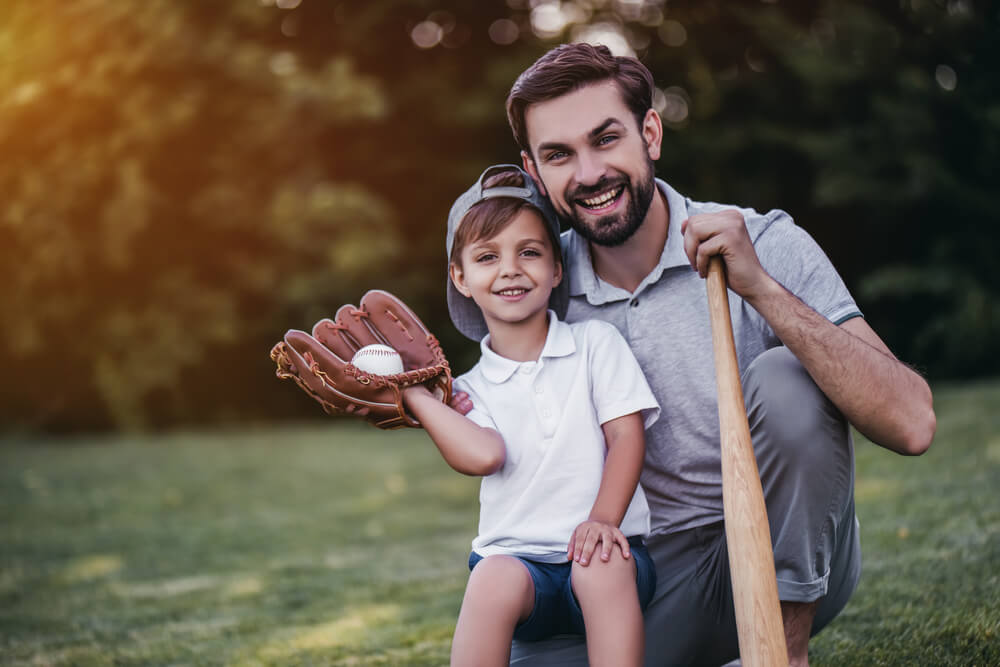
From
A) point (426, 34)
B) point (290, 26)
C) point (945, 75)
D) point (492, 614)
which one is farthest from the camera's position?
point (426, 34)

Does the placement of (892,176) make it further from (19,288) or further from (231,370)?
(19,288)

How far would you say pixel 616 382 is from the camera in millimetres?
2219

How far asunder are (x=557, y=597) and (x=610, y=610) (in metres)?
0.15

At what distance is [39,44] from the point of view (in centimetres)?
948

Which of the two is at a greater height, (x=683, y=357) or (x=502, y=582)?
(x=683, y=357)

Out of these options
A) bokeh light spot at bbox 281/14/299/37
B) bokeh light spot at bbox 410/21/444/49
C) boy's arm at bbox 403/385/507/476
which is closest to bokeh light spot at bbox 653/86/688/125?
bokeh light spot at bbox 410/21/444/49

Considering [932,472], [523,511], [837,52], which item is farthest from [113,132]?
[523,511]

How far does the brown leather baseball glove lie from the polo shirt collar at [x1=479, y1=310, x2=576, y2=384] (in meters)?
0.10

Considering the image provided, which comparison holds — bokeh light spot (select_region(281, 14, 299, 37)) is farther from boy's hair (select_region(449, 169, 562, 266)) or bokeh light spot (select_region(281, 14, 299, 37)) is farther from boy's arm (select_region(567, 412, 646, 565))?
boy's arm (select_region(567, 412, 646, 565))

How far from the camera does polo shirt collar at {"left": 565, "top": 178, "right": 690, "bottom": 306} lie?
7.90 feet

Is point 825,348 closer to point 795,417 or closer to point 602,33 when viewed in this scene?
point 795,417

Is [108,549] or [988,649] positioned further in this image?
[108,549]

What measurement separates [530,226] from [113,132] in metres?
9.20

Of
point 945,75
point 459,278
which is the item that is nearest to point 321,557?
point 459,278
